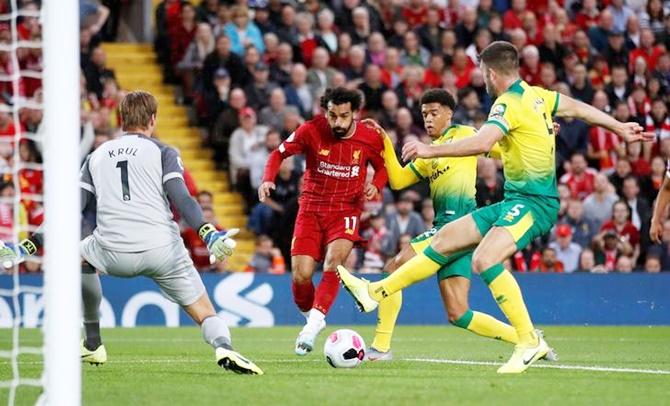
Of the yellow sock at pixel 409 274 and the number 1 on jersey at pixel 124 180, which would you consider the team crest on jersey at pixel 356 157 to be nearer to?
the yellow sock at pixel 409 274

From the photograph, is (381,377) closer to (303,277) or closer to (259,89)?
(303,277)

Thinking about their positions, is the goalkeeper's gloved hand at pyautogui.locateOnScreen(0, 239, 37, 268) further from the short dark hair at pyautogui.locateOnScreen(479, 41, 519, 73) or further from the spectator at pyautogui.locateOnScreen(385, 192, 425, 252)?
the spectator at pyautogui.locateOnScreen(385, 192, 425, 252)

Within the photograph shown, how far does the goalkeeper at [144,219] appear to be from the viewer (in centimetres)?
979

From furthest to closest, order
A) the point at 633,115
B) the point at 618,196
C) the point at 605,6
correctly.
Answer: the point at 605,6 → the point at 633,115 → the point at 618,196

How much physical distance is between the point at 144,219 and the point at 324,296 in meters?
2.46

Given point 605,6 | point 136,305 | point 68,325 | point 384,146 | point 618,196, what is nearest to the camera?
point 68,325

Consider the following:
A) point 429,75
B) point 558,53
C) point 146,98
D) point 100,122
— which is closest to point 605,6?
point 558,53

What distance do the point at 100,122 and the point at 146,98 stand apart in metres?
9.88

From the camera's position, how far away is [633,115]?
22.6 metres

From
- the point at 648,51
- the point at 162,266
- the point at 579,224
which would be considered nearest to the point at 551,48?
the point at 648,51

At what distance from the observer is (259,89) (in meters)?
21.4

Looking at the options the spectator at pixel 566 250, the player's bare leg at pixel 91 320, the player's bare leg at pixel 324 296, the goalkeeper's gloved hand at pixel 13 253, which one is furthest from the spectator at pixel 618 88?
the goalkeeper's gloved hand at pixel 13 253

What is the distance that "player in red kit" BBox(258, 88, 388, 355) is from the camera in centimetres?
1227

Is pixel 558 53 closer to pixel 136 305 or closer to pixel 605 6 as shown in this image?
pixel 605 6
